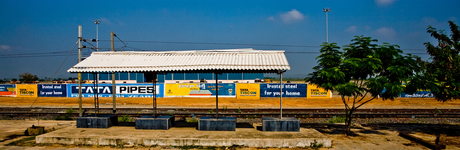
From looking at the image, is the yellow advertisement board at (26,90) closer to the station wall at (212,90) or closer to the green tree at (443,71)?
the station wall at (212,90)

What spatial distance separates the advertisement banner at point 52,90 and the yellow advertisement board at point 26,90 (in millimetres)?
649

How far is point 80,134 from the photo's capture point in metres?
8.90

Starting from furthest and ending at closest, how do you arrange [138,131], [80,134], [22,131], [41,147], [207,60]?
[22,131] < [207,60] < [138,131] < [80,134] < [41,147]

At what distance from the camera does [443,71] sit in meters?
9.61

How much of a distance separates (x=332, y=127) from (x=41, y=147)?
11.9m

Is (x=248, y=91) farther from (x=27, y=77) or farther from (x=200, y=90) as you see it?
(x=27, y=77)

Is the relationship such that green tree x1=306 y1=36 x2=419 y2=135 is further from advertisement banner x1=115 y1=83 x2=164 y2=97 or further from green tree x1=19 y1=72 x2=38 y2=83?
green tree x1=19 y1=72 x2=38 y2=83

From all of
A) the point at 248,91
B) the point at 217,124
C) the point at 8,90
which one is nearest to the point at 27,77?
the point at 8,90

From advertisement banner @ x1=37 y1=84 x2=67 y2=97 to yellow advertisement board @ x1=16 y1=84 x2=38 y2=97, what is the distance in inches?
25.6

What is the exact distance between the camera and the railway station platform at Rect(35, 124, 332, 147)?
326 inches

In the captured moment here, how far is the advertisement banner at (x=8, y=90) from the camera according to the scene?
31.1 metres

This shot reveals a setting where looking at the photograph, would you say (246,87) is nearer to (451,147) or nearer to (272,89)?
(272,89)

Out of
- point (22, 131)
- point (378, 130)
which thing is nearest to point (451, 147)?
point (378, 130)

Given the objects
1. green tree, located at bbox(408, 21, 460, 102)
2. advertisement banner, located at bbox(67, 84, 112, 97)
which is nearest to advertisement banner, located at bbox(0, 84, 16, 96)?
advertisement banner, located at bbox(67, 84, 112, 97)
